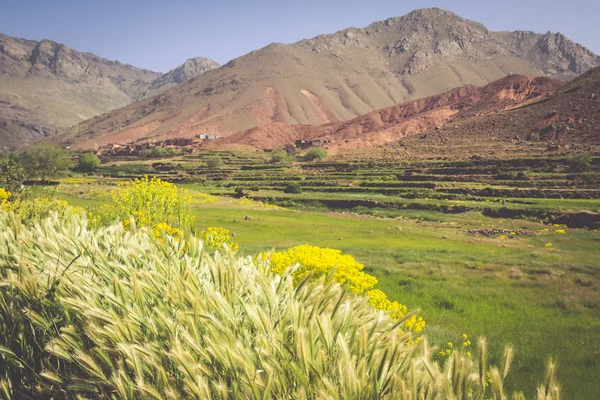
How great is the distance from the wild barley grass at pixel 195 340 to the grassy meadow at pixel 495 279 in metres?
5.01

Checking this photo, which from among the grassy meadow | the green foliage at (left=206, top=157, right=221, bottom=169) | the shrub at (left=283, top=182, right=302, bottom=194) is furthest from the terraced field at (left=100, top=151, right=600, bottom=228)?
the green foliage at (left=206, top=157, right=221, bottom=169)

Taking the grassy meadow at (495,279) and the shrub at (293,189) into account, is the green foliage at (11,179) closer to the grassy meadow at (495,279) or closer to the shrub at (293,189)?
the grassy meadow at (495,279)

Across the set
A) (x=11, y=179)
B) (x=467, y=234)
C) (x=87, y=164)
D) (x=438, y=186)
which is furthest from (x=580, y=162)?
(x=87, y=164)

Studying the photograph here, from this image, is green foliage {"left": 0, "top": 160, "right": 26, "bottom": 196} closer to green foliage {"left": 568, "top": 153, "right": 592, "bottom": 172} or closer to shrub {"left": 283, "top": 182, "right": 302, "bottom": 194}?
shrub {"left": 283, "top": 182, "right": 302, "bottom": 194}

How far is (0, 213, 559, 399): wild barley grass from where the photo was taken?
199 centimetres

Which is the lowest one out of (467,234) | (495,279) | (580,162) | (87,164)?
(467,234)

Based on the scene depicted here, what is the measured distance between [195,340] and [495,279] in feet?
53.8

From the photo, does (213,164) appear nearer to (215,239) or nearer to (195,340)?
(215,239)

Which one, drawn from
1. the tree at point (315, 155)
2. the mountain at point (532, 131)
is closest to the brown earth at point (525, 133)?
the mountain at point (532, 131)

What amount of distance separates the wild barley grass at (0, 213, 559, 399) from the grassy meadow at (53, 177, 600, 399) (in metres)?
5.01

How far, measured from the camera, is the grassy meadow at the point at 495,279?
29.0ft

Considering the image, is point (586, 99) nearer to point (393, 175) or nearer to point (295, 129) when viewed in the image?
point (393, 175)

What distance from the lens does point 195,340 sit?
2.26 m

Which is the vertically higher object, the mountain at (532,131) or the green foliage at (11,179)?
the mountain at (532,131)
